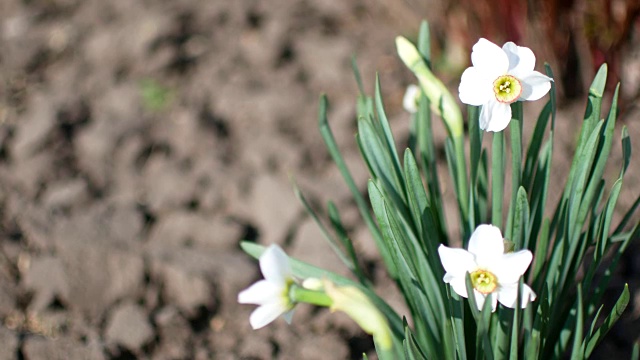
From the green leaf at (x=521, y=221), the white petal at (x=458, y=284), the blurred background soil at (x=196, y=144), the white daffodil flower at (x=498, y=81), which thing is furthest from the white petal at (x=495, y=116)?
the blurred background soil at (x=196, y=144)

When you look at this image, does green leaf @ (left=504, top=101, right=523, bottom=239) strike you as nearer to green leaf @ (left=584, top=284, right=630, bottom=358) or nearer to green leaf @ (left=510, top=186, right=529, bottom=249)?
green leaf @ (left=510, top=186, right=529, bottom=249)

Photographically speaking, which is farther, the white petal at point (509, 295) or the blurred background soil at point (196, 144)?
the blurred background soil at point (196, 144)

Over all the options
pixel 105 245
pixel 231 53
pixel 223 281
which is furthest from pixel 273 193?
pixel 231 53

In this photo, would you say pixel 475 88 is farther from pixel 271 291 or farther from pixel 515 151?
pixel 271 291

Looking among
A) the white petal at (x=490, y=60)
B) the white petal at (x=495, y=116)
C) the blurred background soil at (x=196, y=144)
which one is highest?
the white petal at (x=490, y=60)

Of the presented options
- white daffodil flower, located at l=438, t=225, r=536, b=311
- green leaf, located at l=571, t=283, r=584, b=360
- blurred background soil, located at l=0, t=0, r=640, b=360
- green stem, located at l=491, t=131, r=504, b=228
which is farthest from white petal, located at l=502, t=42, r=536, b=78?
blurred background soil, located at l=0, t=0, r=640, b=360

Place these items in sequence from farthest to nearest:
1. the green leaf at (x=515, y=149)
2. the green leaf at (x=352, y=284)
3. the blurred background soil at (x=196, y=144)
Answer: the blurred background soil at (x=196, y=144), the green leaf at (x=352, y=284), the green leaf at (x=515, y=149)

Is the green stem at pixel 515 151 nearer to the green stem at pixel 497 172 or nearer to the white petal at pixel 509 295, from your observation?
the green stem at pixel 497 172
